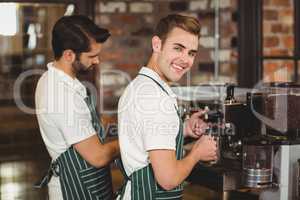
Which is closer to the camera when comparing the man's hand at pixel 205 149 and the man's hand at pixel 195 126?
the man's hand at pixel 205 149

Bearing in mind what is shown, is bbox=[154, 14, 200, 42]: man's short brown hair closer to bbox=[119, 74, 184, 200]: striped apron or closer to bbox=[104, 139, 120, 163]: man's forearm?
bbox=[119, 74, 184, 200]: striped apron

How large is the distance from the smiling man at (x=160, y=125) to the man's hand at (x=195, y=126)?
364 millimetres

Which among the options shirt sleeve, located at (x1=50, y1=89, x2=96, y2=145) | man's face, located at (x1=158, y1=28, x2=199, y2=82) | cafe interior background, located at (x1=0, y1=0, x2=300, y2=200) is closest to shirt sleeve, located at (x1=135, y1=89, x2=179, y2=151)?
man's face, located at (x1=158, y1=28, x2=199, y2=82)

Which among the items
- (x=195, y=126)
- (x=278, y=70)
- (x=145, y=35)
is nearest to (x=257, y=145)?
(x=195, y=126)

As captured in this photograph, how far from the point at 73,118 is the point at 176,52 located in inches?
21.8

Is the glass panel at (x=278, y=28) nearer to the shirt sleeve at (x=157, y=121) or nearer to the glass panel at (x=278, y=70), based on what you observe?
the glass panel at (x=278, y=70)

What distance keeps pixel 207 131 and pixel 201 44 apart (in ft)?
9.01

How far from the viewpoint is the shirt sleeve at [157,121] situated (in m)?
1.76

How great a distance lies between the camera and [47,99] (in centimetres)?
222

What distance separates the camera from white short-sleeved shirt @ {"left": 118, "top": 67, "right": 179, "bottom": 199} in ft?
5.81

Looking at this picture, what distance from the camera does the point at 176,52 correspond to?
1.87m

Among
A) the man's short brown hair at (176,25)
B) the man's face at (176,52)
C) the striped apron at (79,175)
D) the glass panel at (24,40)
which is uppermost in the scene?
the glass panel at (24,40)

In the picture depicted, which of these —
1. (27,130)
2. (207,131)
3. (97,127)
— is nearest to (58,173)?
(97,127)

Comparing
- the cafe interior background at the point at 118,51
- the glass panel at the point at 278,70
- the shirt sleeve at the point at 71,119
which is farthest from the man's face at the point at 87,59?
the glass panel at the point at 278,70
